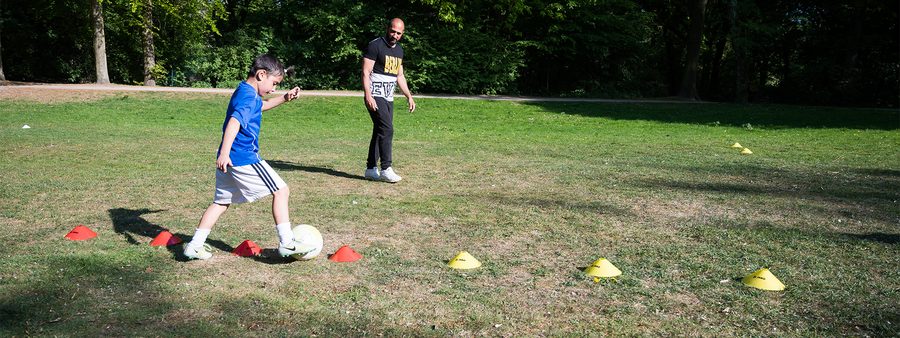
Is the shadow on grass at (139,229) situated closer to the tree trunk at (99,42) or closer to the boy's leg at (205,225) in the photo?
the boy's leg at (205,225)

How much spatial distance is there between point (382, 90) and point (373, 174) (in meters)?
1.01

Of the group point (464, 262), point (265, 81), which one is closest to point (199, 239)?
point (265, 81)

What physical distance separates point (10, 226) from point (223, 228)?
1697 mm

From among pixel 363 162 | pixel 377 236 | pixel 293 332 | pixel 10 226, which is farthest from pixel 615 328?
pixel 363 162

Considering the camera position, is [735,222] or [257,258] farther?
[735,222]

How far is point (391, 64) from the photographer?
9219 mm

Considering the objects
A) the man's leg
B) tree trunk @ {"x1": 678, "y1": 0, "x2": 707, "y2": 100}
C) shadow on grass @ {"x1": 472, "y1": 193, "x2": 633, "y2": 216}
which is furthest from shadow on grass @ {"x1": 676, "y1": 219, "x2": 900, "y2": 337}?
tree trunk @ {"x1": 678, "y1": 0, "x2": 707, "y2": 100}

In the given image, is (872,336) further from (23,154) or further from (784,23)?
(784,23)

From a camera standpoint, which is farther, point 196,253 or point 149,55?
point 149,55

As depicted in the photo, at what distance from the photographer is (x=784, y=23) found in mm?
35625

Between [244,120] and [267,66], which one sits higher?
[267,66]

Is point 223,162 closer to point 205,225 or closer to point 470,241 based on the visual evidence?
point 205,225

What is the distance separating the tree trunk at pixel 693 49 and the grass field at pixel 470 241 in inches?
680

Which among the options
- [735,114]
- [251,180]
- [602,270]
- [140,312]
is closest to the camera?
[140,312]
